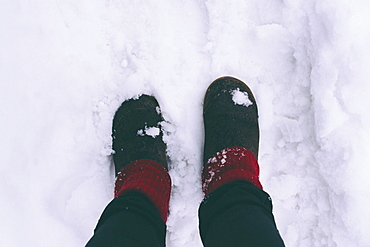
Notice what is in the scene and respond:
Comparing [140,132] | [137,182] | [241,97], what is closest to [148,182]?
[137,182]

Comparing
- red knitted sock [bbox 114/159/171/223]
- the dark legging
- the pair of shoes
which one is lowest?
the dark legging

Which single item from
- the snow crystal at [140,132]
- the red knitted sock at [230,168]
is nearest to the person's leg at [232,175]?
the red knitted sock at [230,168]

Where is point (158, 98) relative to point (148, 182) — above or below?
above

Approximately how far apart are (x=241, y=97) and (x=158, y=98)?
0.30 metres

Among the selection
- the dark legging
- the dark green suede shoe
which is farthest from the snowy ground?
the dark legging

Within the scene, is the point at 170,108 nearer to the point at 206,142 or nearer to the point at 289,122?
the point at 206,142

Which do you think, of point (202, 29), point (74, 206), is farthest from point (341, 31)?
point (74, 206)

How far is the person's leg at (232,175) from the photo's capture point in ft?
2.65

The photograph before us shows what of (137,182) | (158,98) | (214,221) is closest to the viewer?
(214,221)

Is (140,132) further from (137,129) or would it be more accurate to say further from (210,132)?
(210,132)

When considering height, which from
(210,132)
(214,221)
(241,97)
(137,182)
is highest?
(241,97)

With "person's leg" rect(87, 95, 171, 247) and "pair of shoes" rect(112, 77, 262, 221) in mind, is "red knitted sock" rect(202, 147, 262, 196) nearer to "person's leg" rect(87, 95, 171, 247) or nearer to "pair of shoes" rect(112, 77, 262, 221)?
"pair of shoes" rect(112, 77, 262, 221)

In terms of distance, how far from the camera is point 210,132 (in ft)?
3.89

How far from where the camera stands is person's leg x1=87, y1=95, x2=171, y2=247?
822 mm
